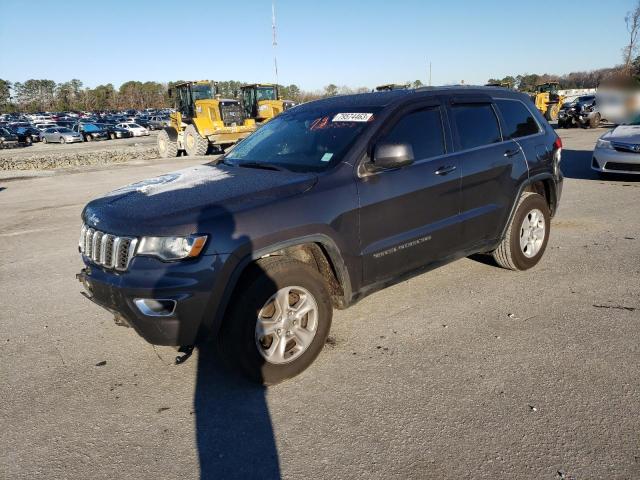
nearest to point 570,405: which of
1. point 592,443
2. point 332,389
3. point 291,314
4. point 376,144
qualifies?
point 592,443

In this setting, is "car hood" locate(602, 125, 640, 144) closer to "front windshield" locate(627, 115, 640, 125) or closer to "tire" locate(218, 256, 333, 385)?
"front windshield" locate(627, 115, 640, 125)

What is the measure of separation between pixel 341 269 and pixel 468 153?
1.70 meters

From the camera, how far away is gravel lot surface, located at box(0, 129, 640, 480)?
2471mm

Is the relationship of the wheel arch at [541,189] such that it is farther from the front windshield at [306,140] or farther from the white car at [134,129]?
the white car at [134,129]

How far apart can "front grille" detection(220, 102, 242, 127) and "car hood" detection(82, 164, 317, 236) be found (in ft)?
56.9

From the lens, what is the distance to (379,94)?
4.20 metres

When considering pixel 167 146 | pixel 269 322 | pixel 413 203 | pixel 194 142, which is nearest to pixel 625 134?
pixel 413 203

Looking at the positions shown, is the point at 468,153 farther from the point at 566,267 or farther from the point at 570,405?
the point at 570,405

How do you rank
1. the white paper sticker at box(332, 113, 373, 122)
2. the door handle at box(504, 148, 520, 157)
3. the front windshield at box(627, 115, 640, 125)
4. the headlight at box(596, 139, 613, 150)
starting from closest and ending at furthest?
1. the white paper sticker at box(332, 113, 373, 122)
2. the door handle at box(504, 148, 520, 157)
3. the headlight at box(596, 139, 613, 150)
4. the front windshield at box(627, 115, 640, 125)

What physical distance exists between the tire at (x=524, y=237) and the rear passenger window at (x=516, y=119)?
626mm

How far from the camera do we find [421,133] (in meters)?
3.90

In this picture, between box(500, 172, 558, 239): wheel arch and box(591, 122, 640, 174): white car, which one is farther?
box(591, 122, 640, 174): white car

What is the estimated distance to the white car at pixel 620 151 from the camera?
9000 millimetres

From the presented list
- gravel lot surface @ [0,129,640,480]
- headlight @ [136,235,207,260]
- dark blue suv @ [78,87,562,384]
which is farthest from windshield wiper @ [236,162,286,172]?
gravel lot surface @ [0,129,640,480]
